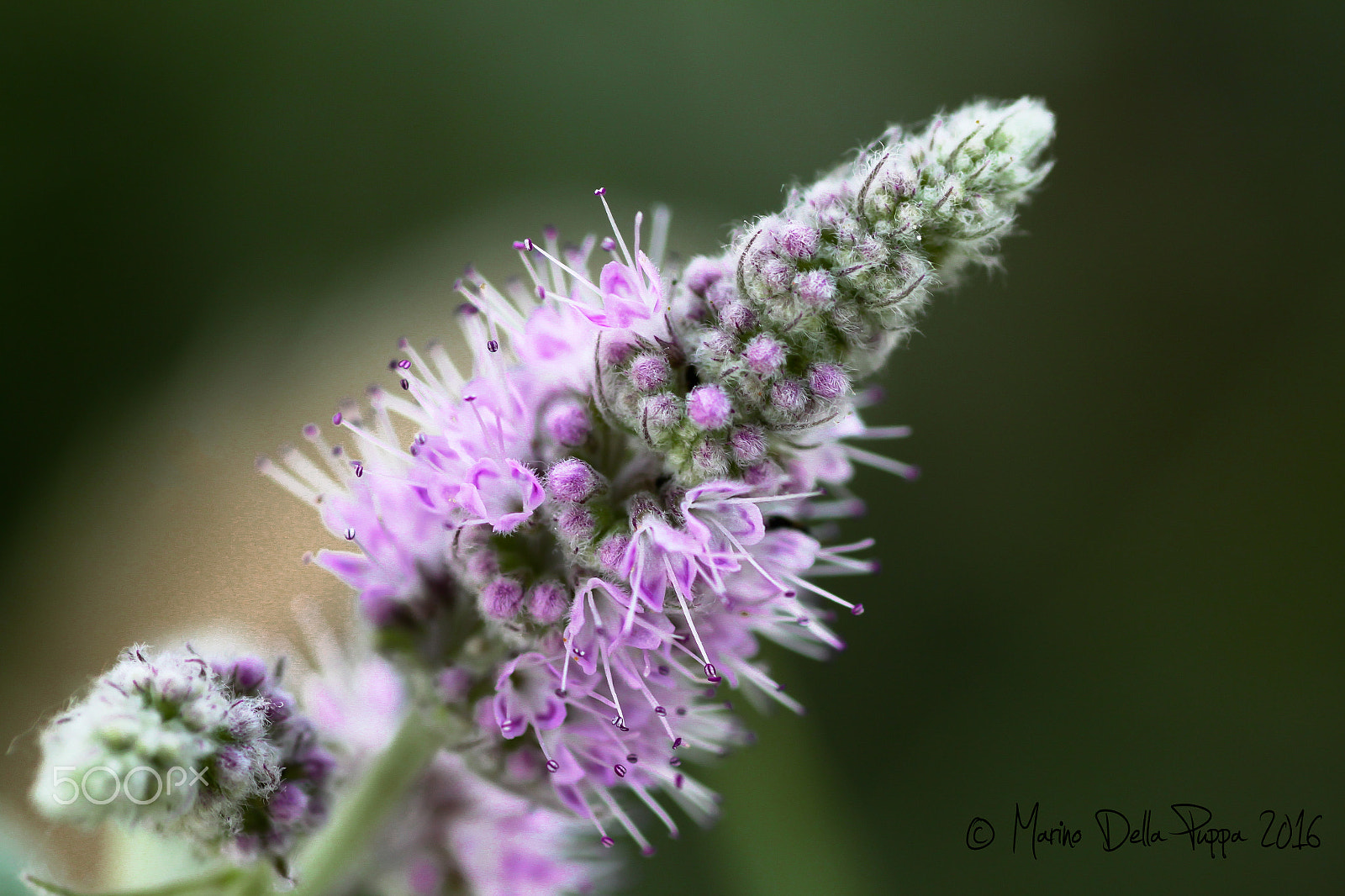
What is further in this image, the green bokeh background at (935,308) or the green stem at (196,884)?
the green bokeh background at (935,308)

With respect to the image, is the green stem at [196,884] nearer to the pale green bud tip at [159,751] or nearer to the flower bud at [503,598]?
the pale green bud tip at [159,751]

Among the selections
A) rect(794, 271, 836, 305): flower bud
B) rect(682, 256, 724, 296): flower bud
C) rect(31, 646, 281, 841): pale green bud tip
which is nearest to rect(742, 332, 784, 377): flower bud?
rect(794, 271, 836, 305): flower bud

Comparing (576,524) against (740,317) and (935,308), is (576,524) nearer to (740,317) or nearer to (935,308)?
(740,317)

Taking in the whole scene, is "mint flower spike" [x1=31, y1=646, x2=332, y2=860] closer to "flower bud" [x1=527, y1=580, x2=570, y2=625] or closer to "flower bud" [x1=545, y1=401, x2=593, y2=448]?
"flower bud" [x1=527, y1=580, x2=570, y2=625]

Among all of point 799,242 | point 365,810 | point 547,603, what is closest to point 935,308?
point 799,242

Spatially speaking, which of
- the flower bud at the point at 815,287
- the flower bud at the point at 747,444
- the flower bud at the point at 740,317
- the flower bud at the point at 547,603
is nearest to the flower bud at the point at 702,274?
the flower bud at the point at 740,317

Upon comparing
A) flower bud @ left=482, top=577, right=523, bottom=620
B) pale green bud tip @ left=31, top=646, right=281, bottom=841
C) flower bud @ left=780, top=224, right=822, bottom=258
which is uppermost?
flower bud @ left=780, top=224, right=822, bottom=258
